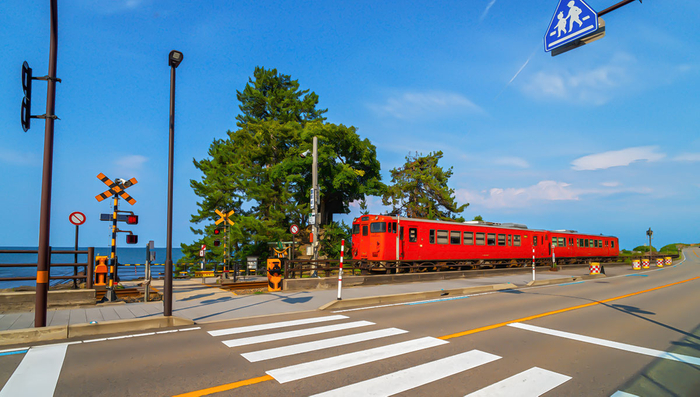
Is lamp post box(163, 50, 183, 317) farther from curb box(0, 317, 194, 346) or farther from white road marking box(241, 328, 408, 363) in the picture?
white road marking box(241, 328, 408, 363)

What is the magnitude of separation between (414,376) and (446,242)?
753 inches

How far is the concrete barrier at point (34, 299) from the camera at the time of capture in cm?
955

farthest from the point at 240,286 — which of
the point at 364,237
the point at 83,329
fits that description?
A: the point at 83,329

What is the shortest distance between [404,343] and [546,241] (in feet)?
99.4

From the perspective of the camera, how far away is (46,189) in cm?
742

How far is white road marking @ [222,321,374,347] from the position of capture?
22.6ft

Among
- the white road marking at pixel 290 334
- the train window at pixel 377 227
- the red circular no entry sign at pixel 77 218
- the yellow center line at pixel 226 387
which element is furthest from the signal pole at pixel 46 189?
the train window at pixel 377 227

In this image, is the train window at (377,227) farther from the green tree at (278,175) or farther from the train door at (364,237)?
the green tree at (278,175)

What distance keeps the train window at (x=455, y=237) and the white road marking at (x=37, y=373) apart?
68.5 feet

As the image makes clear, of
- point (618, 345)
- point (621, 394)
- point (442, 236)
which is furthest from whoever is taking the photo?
point (442, 236)

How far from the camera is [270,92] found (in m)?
37.2

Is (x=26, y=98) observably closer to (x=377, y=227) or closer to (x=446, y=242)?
(x=377, y=227)

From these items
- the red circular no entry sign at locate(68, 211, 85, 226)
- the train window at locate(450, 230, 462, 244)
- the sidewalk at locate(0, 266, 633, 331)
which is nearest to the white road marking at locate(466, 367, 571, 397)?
the sidewalk at locate(0, 266, 633, 331)

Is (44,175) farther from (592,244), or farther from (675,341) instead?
(592,244)
